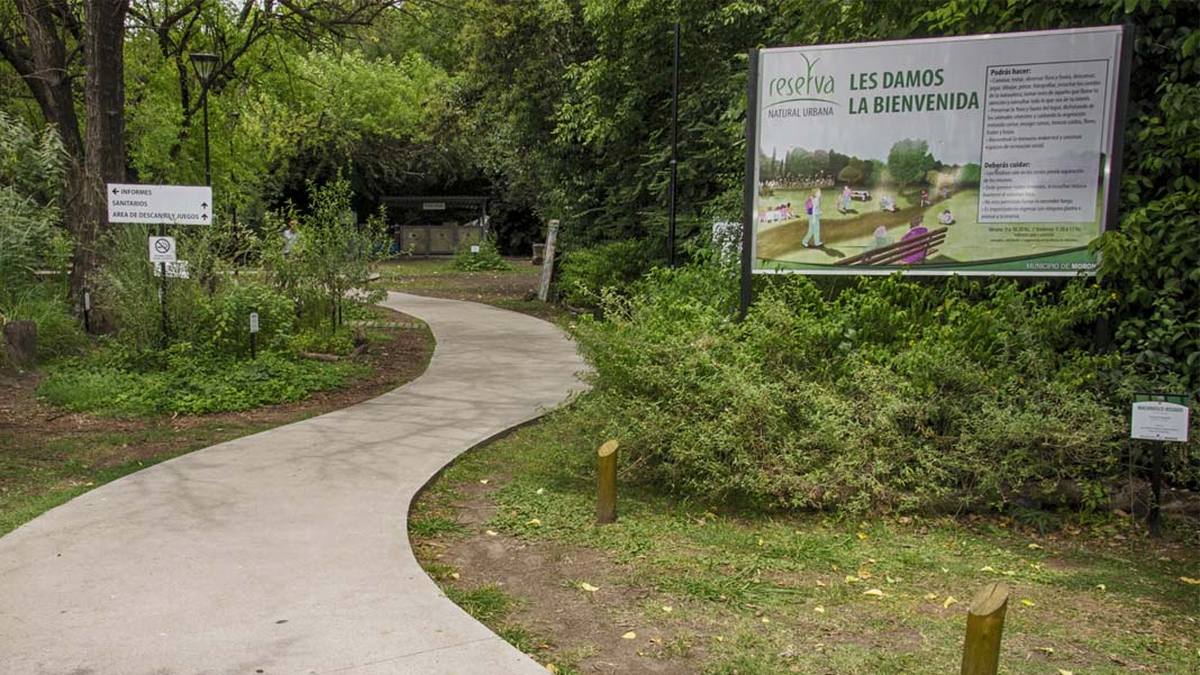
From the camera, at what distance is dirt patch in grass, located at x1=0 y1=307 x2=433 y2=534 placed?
21.2 feet

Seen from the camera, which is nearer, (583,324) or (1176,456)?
(1176,456)

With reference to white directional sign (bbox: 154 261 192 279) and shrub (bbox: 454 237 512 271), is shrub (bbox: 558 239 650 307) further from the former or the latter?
shrub (bbox: 454 237 512 271)

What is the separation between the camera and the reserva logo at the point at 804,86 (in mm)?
7379

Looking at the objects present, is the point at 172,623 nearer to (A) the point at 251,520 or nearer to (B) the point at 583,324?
(A) the point at 251,520

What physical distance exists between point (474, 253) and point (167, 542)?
95.8 ft

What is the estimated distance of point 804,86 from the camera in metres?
7.43

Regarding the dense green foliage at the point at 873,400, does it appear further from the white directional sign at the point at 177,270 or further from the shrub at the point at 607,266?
the shrub at the point at 607,266

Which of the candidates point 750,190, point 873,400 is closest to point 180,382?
point 750,190

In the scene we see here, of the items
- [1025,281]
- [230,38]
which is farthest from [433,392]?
[230,38]

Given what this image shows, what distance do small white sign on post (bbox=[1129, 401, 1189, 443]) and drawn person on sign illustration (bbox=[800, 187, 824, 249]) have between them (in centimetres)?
264

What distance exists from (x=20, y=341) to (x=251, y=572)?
8078 millimetres

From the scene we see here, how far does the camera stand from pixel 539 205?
25031mm

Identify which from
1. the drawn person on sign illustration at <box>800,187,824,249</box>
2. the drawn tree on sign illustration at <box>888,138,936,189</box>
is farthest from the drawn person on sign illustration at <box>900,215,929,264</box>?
the drawn person on sign illustration at <box>800,187,824,249</box>

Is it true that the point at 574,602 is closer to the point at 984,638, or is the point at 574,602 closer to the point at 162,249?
the point at 984,638
